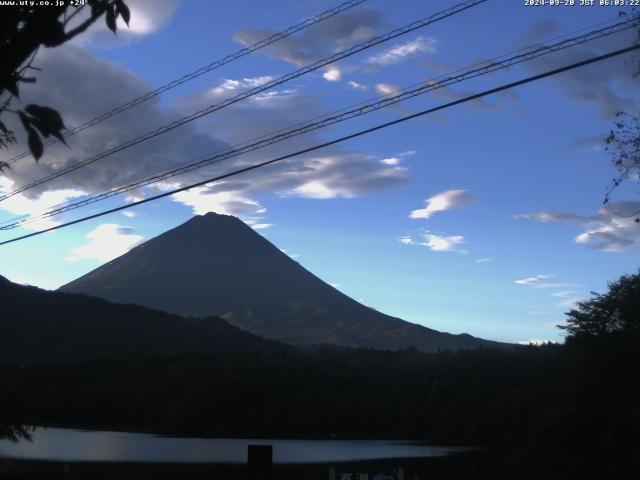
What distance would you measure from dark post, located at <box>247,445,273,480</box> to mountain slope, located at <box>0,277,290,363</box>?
122 m

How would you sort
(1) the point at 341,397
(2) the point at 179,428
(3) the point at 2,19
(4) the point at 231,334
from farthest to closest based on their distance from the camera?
1. (4) the point at 231,334
2. (1) the point at 341,397
3. (2) the point at 179,428
4. (3) the point at 2,19

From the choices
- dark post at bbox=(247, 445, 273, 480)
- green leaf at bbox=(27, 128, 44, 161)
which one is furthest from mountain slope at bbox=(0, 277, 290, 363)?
green leaf at bbox=(27, 128, 44, 161)

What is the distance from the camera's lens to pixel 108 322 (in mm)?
142250

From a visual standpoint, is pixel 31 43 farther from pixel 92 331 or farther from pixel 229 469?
pixel 92 331

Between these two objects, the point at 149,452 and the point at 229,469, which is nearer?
the point at 229,469

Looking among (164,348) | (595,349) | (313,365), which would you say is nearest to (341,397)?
(313,365)

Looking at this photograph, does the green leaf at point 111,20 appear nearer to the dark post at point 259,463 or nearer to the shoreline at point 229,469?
the dark post at point 259,463

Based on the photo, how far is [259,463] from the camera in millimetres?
7816

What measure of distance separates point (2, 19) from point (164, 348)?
136352 millimetres

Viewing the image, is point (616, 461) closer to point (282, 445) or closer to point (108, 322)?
point (282, 445)

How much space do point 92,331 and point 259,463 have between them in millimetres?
137735

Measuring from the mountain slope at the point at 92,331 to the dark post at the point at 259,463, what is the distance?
4791 inches

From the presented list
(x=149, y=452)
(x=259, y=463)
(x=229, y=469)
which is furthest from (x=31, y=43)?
(x=149, y=452)

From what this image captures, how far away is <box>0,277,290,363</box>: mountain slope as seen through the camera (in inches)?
5172
